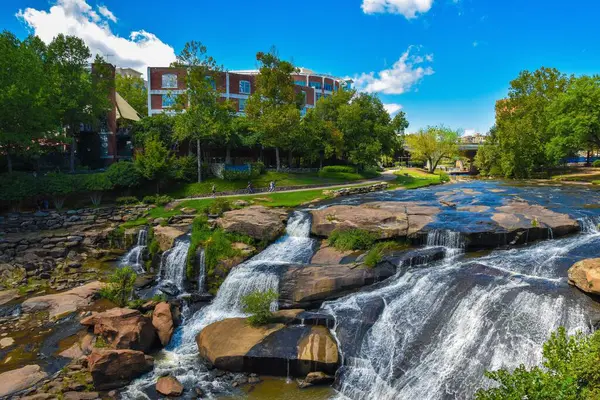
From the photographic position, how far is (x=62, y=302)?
18.7m

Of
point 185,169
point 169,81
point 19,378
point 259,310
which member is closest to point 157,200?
point 185,169

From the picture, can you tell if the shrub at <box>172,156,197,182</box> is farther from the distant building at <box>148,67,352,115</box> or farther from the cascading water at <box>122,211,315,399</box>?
the cascading water at <box>122,211,315,399</box>

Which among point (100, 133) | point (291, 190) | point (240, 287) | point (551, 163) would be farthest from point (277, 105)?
point (551, 163)

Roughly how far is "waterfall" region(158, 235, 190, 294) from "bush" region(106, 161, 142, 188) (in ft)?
53.8

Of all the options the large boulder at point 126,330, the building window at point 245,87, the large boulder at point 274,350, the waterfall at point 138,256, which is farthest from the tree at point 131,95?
the large boulder at point 274,350

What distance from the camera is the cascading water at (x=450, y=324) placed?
1164 cm

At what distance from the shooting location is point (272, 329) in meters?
14.4

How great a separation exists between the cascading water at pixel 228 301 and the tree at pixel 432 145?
50795mm

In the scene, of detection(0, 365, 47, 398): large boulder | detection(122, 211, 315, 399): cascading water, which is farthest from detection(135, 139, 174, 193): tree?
detection(0, 365, 47, 398): large boulder

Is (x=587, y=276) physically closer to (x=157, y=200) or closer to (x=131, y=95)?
(x=157, y=200)

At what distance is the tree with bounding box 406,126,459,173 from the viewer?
231 feet

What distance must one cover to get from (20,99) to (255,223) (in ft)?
73.7

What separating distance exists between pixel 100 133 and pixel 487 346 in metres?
48.9

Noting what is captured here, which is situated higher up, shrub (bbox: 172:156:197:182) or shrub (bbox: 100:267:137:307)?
shrub (bbox: 172:156:197:182)
